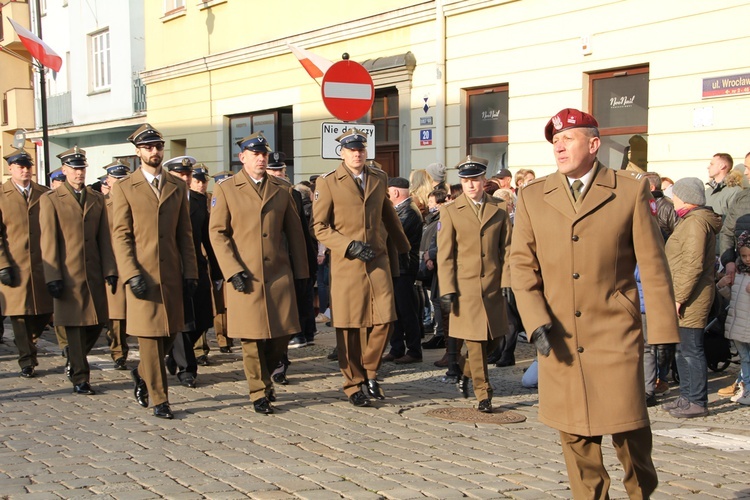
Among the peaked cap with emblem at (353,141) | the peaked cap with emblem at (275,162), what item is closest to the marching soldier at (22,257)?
the peaked cap with emblem at (275,162)

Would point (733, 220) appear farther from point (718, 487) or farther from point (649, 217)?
point (649, 217)

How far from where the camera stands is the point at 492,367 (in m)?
9.94

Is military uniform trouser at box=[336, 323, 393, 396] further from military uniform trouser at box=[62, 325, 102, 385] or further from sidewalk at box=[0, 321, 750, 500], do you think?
military uniform trouser at box=[62, 325, 102, 385]

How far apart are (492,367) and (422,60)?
26.3 feet

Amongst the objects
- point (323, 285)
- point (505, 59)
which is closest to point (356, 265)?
point (323, 285)

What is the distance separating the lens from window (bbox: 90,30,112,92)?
→ 102 ft

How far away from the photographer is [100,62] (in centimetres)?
3159

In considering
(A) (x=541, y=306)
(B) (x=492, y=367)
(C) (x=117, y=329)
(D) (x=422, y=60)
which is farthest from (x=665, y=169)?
(A) (x=541, y=306)

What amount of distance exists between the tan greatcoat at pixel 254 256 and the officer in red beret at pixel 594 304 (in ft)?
11.4

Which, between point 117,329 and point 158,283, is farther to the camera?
point 117,329

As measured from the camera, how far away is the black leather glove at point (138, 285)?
763 centimetres

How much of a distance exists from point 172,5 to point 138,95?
510 cm

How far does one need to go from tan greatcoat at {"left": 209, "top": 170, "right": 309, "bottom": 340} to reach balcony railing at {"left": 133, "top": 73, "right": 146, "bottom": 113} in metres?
22.0

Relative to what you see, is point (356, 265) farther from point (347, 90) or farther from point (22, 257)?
point (22, 257)
